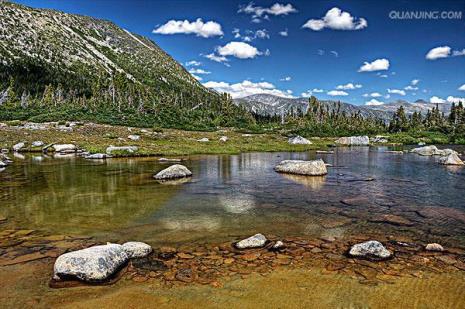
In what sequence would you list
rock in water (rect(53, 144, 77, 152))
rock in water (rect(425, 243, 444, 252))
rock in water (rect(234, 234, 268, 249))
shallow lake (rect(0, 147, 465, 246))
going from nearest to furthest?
rock in water (rect(425, 243, 444, 252)) → rock in water (rect(234, 234, 268, 249)) → shallow lake (rect(0, 147, 465, 246)) → rock in water (rect(53, 144, 77, 152))

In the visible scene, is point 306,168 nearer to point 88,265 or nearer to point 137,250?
point 137,250

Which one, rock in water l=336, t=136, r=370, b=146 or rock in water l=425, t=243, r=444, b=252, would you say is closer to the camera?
rock in water l=425, t=243, r=444, b=252

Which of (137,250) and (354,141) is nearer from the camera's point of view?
(137,250)

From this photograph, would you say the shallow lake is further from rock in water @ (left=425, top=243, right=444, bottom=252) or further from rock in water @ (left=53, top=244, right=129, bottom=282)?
rock in water @ (left=53, top=244, right=129, bottom=282)

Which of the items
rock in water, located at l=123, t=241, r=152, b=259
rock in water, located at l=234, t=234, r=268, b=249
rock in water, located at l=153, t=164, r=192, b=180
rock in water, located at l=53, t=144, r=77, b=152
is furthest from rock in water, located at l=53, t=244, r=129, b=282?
rock in water, located at l=53, t=144, r=77, b=152

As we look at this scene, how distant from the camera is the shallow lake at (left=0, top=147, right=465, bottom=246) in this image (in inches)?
542

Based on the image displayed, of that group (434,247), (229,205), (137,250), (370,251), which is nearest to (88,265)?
(137,250)

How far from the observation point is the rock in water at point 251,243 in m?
11.6

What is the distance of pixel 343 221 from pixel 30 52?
206m

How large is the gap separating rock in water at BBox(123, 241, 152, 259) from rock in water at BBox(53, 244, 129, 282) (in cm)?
75

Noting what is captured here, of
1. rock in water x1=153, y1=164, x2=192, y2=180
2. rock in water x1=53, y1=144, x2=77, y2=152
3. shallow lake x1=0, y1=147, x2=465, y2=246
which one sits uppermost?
rock in water x1=53, y1=144, x2=77, y2=152

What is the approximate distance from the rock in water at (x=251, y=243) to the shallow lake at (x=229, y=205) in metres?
1.26

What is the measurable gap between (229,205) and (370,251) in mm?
8934

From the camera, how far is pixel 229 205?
18359 millimetres
